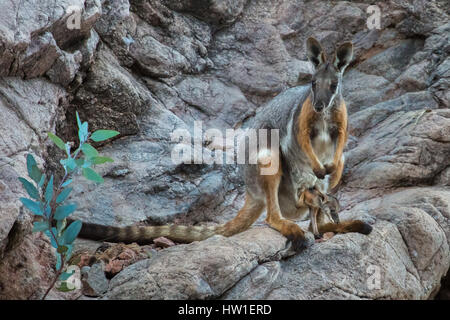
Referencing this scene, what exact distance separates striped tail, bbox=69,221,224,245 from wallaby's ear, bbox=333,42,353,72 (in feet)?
5.01

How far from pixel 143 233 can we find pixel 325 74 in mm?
1786

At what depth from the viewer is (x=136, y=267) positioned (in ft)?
8.91

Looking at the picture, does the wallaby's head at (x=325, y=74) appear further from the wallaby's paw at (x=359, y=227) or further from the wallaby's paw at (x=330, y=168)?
the wallaby's paw at (x=359, y=227)

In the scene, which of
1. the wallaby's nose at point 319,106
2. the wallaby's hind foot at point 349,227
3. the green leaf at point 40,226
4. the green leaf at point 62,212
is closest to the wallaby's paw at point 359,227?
the wallaby's hind foot at point 349,227

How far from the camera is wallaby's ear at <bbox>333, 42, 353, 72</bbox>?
359 centimetres

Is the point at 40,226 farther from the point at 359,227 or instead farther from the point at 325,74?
the point at 325,74

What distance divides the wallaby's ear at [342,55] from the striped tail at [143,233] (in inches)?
60.1

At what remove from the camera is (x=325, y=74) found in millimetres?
3568

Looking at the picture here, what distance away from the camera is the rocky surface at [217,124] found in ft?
9.05

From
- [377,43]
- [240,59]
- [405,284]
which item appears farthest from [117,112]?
[377,43]

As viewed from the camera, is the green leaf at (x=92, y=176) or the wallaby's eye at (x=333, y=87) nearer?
the green leaf at (x=92, y=176)

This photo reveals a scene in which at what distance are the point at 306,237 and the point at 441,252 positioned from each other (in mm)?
→ 1097

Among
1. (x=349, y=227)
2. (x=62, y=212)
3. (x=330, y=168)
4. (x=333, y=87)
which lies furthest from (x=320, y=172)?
(x=62, y=212)
